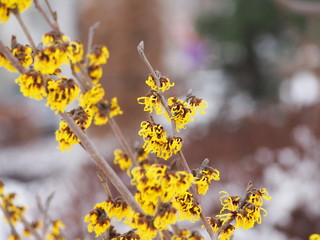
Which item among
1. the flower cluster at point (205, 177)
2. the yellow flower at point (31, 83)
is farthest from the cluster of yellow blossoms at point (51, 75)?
the flower cluster at point (205, 177)

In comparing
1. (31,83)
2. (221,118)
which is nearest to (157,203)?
(31,83)

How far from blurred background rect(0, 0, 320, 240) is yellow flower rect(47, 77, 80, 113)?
848 mm

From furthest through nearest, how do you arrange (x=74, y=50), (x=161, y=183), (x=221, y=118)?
(x=221, y=118)
(x=74, y=50)
(x=161, y=183)

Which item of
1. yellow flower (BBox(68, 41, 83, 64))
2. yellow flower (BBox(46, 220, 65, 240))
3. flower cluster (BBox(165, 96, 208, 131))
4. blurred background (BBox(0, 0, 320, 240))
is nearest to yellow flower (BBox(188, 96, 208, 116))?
flower cluster (BBox(165, 96, 208, 131))

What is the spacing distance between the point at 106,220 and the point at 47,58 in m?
0.14

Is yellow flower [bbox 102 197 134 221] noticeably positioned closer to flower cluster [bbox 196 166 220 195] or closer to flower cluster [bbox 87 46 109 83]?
flower cluster [bbox 196 166 220 195]

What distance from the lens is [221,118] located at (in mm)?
2449

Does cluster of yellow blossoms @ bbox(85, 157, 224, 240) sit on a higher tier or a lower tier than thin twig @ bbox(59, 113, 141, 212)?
lower

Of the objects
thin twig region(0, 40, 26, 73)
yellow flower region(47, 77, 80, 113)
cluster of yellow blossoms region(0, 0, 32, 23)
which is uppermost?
cluster of yellow blossoms region(0, 0, 32, 23)

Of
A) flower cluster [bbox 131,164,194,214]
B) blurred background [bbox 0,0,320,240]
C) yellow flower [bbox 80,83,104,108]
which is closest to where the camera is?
flower cluster [bbox 131,164,194,214]

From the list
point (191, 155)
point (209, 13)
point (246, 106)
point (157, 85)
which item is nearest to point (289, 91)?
point (246, 106)

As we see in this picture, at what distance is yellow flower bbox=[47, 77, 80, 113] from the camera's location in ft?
0.98

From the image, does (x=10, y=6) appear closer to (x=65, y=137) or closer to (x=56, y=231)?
(x=65, y=137)

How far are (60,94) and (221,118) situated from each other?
2.19m
